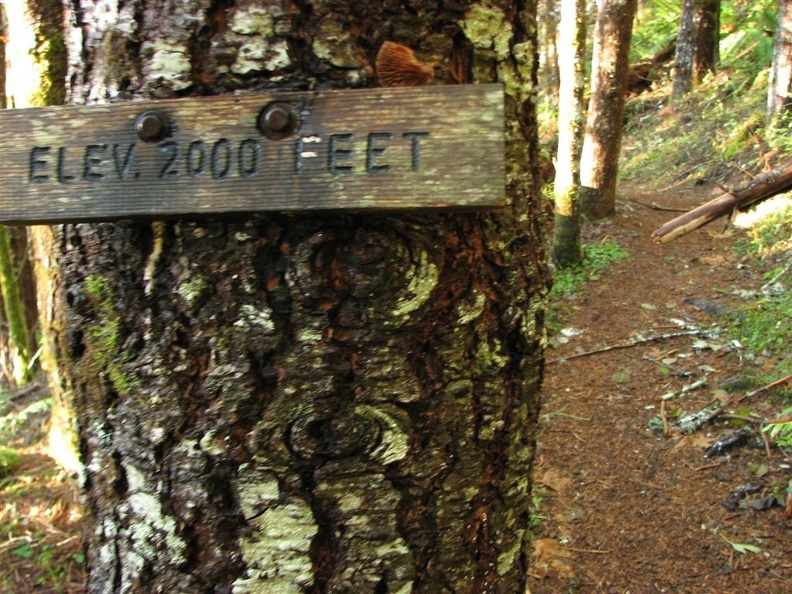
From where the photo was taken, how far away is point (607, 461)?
430 cm

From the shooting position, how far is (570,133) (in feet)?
24.1

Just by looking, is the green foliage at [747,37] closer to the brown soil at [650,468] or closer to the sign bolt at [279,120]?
the brown soil at [650,468]

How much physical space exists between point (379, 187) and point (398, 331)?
0.31 m

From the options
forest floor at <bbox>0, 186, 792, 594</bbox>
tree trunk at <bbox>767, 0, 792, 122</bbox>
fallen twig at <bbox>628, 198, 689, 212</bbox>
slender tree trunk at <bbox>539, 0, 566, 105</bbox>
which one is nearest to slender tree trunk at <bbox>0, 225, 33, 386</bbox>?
forest floor at <bbox>0, 186, 792, 594</bbox>

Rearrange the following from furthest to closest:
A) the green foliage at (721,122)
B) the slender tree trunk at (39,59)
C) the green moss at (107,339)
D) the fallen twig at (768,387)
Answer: the green foliage at (721,122) → the fallen twig at (768,387) → the slender tree trunk at (39,59) → the green moss at (107,339)

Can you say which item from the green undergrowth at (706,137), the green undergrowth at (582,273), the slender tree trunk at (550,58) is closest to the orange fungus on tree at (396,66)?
the green undergrowth at (582,273)

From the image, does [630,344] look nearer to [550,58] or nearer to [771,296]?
[771,296]

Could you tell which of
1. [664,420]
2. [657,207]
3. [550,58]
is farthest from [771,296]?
[550,58]

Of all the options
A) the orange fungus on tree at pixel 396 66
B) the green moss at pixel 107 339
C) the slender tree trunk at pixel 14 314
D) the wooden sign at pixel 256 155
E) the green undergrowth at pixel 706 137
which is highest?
the orange fungus on tree at pixel 396 66

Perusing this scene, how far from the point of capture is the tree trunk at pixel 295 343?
127 cm

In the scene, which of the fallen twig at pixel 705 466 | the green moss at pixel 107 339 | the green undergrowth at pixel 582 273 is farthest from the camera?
the green undergrowth at pixel 582 273

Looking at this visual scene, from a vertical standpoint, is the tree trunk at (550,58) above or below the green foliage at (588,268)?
above

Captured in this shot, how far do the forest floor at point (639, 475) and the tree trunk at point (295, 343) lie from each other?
2.23m

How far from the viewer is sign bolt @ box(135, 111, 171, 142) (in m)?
1.23
